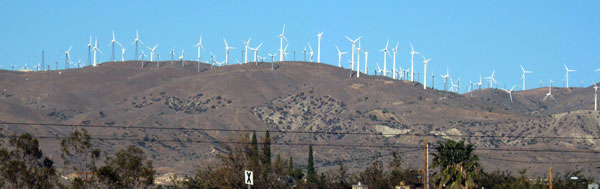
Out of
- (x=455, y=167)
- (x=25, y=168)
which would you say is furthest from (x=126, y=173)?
(x=455, y=167)

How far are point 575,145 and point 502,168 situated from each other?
23045 mm

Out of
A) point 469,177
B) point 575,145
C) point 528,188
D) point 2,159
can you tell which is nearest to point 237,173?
point 469,177

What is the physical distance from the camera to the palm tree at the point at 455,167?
8562 centimetres

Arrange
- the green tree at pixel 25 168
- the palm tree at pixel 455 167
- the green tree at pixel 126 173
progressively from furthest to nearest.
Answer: the green tree at pixel 25 168 → the green tree at pixel 126 173 → the palm tree at pixel 455 167

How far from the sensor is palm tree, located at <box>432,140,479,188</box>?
281 ft

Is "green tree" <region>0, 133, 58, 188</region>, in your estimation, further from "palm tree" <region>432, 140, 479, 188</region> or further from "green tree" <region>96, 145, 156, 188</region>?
"palm tree" <region>432, 140, 479, 188</region>

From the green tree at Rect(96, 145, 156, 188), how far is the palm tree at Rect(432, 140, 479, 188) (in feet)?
80.6

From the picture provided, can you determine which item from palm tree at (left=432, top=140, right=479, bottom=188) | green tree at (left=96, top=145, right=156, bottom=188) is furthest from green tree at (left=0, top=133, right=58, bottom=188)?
palm tree at (left=432, top=140, right=479, bottom=188)

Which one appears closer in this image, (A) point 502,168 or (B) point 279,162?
(B) point 279,162

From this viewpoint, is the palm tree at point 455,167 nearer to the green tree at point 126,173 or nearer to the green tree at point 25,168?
the green tree at point 126,173

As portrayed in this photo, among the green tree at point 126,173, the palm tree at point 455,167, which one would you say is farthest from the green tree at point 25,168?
the palm tree at point 455,167

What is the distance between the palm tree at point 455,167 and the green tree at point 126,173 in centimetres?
2456

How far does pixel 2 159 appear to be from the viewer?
3730 inches

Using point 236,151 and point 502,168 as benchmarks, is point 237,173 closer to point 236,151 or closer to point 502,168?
point 236,151
